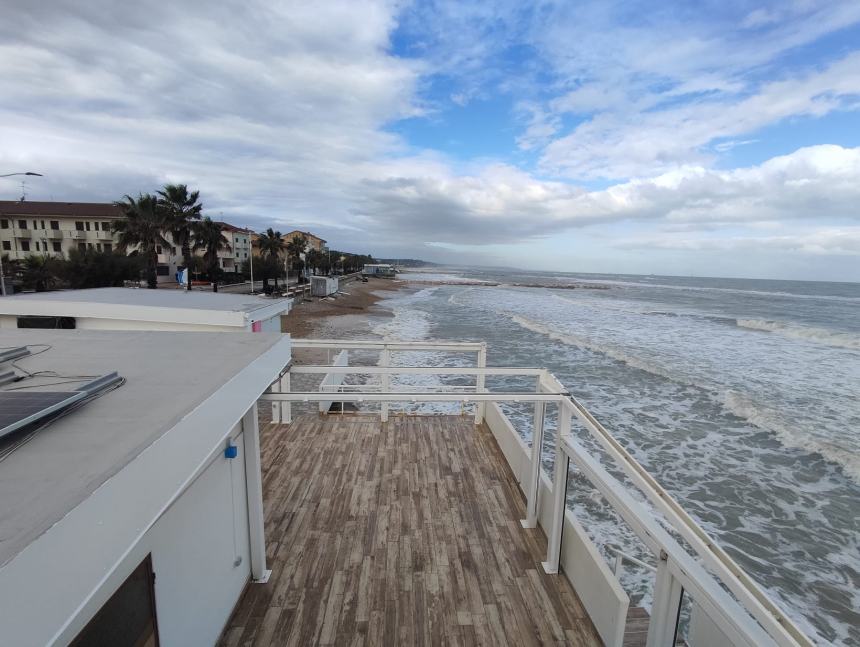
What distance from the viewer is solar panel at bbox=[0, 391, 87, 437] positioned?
169 cm

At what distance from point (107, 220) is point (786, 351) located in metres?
60.2

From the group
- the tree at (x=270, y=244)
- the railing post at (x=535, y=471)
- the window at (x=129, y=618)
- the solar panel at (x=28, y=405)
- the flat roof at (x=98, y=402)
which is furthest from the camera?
the tree at (x=270, y=244)

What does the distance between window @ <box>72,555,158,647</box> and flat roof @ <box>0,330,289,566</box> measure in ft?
3.06

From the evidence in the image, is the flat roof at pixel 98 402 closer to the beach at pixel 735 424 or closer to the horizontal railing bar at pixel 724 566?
the horizontal railing bar at pixel 724 566

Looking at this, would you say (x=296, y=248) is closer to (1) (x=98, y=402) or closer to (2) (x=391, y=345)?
(2) (x=391, y=345)

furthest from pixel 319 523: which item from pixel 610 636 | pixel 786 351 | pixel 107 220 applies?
pixel 107 220

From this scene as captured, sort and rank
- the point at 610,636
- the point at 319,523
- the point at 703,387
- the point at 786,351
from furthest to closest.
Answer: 1. the point at 786,351
2. the point at 703,387
3. the point at 319,523
4. the point at 610,636

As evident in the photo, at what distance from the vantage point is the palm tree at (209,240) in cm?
3244

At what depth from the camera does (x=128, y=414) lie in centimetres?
204

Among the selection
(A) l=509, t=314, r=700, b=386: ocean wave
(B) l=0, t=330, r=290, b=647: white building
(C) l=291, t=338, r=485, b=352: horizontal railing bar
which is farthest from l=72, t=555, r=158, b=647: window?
(A) l=509, t=314, r=700, b=386: ocean wave

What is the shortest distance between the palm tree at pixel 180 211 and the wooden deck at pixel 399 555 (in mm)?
29205

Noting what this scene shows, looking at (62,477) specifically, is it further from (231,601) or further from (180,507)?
(231,601)

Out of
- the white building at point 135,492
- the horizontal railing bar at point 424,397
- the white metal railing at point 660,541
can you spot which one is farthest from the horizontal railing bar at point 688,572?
the white building at point 135,492

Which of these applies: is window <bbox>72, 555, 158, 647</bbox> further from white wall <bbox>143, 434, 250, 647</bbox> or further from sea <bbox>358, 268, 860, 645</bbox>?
sea <bbox>358, 268, 860, 645</bbox>
